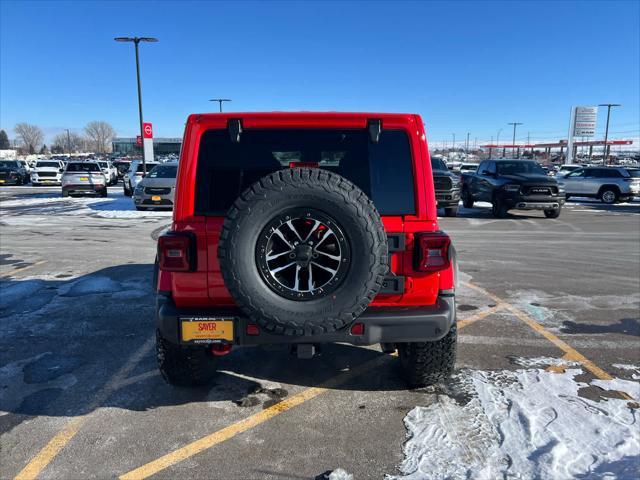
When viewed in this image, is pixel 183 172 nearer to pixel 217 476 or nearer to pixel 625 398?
pixel 217 476

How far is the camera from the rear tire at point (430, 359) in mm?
3438


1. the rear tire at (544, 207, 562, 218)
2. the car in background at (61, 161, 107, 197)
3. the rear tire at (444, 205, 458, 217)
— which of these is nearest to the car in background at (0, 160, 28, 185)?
the car in background at (61, 161, 107, 197)

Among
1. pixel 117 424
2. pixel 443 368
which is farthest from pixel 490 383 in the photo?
pixel 117 424

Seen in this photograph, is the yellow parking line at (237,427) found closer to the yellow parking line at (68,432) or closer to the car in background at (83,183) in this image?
the yellow parking line at (68,432)

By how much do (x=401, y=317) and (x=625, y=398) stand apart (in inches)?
74.6

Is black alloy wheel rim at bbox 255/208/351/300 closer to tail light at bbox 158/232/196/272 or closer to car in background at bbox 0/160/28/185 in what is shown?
tail light at bbox 158/232/196/272

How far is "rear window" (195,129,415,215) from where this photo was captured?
310 cm

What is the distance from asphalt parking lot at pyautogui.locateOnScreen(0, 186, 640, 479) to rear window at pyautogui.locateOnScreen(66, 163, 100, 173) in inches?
719

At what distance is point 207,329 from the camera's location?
2906mm

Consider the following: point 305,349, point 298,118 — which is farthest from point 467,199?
point 305,349

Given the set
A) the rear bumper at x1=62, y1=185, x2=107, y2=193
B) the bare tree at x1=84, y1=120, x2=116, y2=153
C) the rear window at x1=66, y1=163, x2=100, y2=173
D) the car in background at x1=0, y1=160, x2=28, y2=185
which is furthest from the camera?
the bare tree at x1=84, y1=120, x2=116, y2=153

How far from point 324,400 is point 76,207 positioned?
57.2 feet

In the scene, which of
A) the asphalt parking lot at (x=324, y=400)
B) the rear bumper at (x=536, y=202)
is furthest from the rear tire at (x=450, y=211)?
the asphalt parking lot at (x=324, y=400)

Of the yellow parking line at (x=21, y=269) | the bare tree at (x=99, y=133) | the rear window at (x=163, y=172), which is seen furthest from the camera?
the bare tree at (x=99, y=133)
